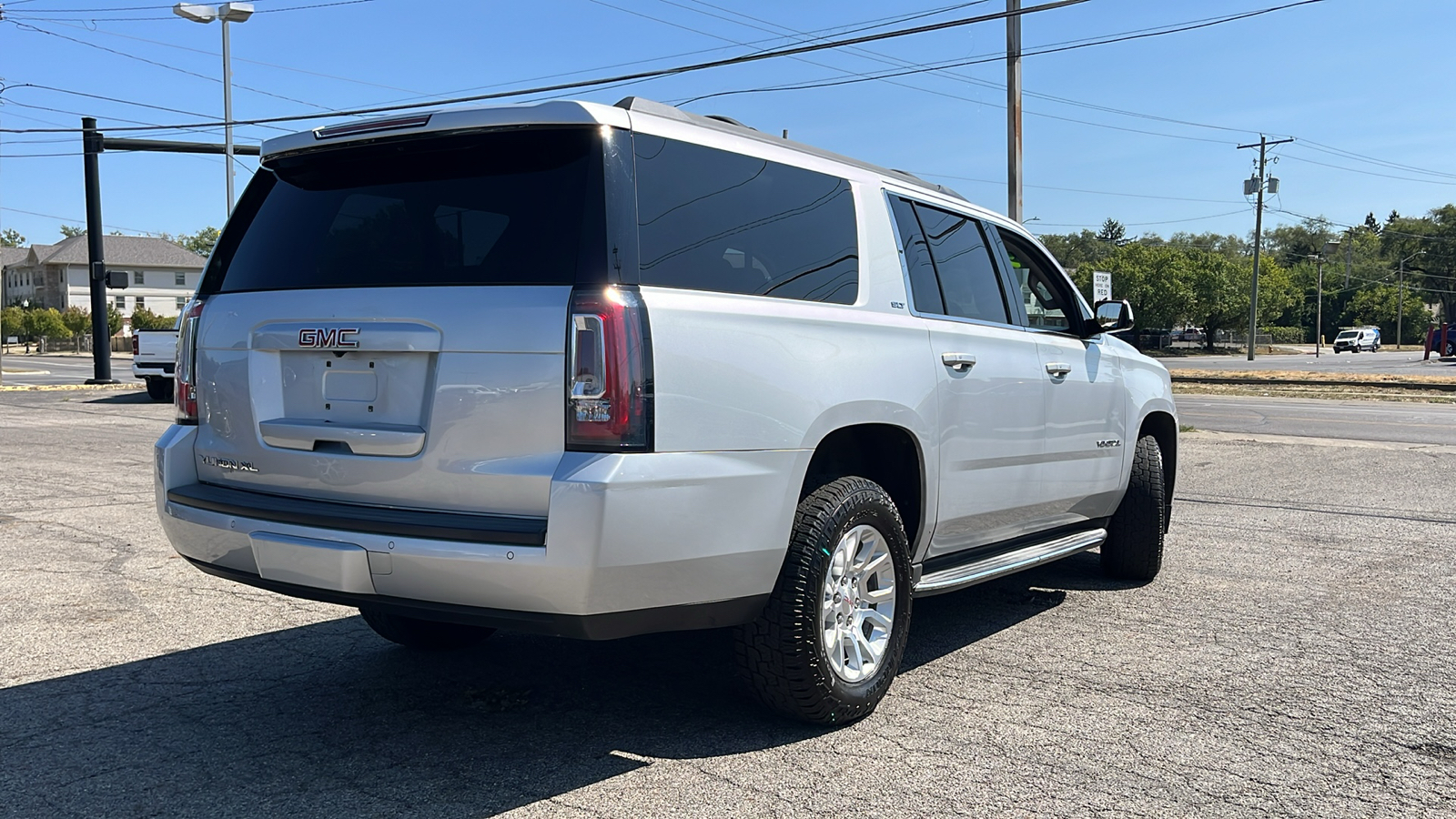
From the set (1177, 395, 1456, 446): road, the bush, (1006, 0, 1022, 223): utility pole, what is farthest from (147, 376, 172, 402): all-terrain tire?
the bush

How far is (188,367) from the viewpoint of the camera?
3992 mm

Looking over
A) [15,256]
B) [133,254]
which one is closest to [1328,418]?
[133,254]

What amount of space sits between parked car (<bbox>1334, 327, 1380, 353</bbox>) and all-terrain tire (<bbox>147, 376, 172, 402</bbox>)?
76963 mm

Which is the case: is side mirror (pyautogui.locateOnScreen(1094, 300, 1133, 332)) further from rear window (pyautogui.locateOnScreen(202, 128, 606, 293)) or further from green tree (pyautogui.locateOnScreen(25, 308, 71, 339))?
green tree (pyautogui.locateOnScreen(25, 308, 71, 339))

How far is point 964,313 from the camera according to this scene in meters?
4.82

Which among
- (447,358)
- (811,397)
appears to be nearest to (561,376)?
(447,358)

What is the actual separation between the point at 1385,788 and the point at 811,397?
2.07 meters

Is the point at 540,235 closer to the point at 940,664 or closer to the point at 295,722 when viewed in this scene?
the point at 295,722

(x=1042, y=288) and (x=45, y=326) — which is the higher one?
(x=45, y=326)

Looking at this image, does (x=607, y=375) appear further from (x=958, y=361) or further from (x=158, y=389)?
(x=158, y=389)

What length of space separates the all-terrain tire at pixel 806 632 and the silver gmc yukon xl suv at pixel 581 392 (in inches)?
0.4

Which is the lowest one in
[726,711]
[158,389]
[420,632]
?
[726,711]

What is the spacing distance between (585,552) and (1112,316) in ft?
12.5

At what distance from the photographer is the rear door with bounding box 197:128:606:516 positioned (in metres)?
3.25
